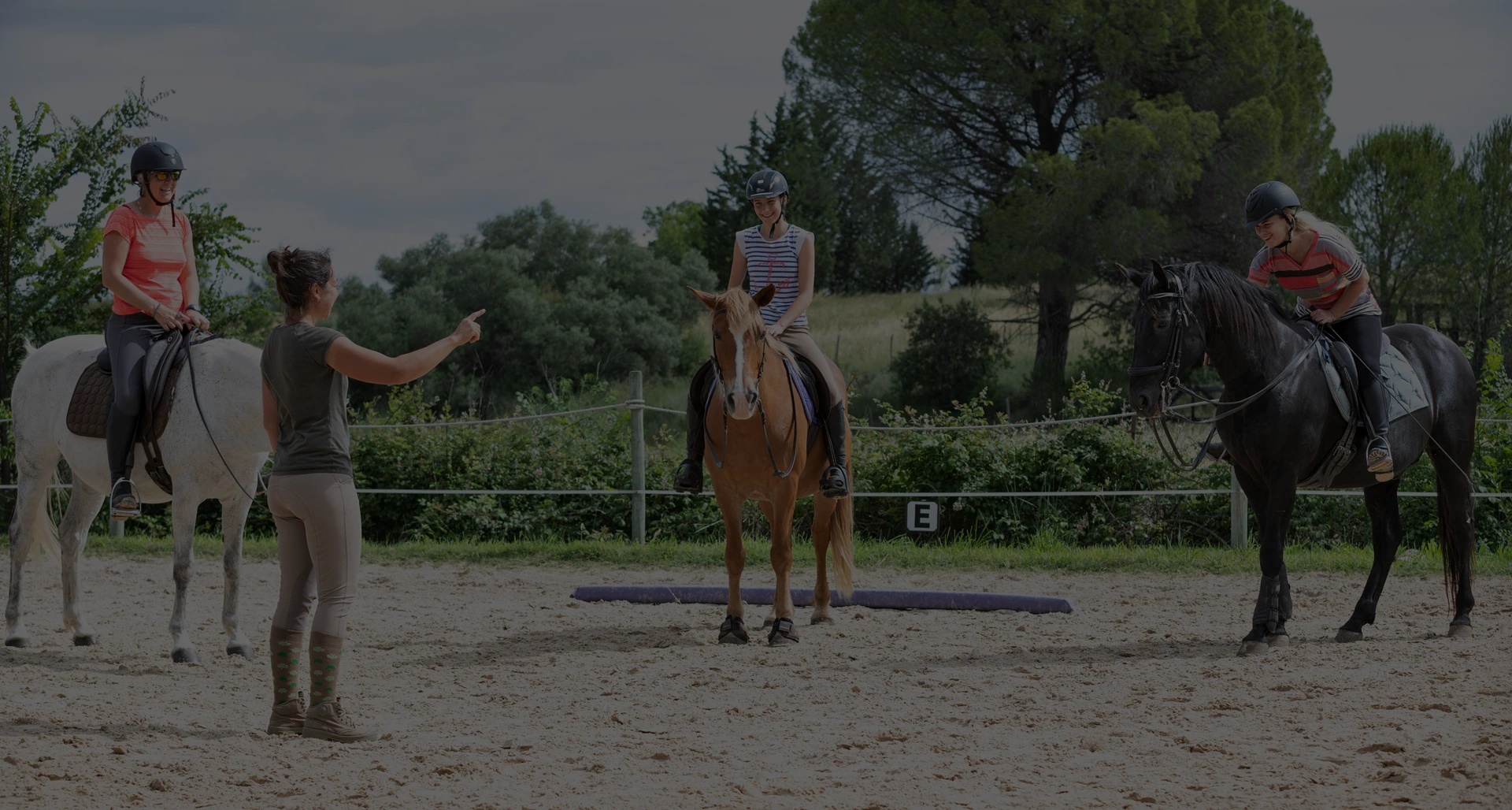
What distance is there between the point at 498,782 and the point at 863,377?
968 inches

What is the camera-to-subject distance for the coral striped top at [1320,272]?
19.0ft

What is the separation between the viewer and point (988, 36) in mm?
21891

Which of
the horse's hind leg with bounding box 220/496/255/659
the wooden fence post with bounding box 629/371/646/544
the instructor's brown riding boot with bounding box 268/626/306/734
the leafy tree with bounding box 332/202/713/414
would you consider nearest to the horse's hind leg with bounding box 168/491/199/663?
the horse's hind leg with bounding box 220/496/255/659

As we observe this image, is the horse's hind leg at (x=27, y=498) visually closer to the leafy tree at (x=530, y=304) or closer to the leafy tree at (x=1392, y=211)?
the leafy tree at (x=530, y=304)

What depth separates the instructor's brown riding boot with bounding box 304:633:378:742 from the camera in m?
4.05

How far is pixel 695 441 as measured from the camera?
20.1 feet

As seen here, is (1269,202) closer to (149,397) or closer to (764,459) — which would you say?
(764,459)

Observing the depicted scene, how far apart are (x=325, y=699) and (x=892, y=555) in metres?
5.68

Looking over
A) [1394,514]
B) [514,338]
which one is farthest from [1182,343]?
[514,338]

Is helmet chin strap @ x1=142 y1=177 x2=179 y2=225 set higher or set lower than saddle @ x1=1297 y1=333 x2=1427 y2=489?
higher

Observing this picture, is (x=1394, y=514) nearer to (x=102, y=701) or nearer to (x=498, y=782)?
(x=498, y=782)

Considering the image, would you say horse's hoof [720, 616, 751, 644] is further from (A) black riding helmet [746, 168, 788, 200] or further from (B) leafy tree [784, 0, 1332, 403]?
(B) leafy tree [784, 0, 1332, 403]

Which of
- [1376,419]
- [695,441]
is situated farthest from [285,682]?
[1376,419]

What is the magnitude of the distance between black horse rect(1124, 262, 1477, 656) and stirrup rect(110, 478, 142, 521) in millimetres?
4803
